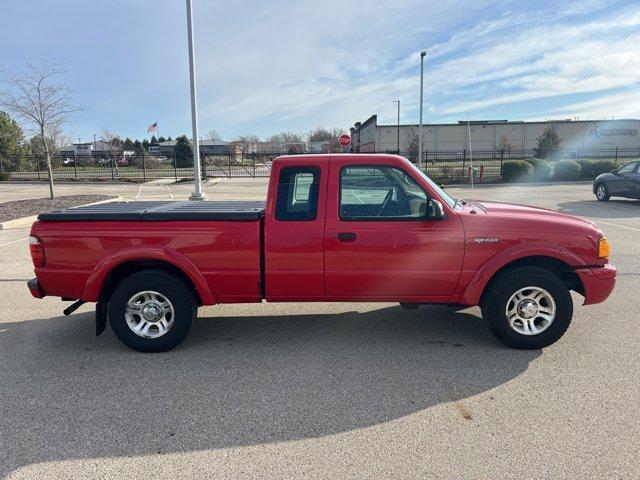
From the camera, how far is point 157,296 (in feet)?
13.3

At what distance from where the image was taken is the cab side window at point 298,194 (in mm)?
3932

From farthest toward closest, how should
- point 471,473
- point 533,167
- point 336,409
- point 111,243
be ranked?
point 533,167 → point 111,243 → point 336,409 → point 471,473

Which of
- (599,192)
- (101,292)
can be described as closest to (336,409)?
(101,292)

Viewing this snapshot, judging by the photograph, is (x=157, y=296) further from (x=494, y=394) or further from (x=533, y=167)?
(x=533, y=167)

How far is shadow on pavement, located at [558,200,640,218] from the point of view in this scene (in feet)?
41.4

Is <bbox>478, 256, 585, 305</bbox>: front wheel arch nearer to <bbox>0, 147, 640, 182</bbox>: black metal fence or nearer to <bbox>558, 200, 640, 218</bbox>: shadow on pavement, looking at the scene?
<bbox>0, 147, 640, 182</bbox>: black metal fence

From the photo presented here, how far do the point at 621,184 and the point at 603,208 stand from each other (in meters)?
1.63

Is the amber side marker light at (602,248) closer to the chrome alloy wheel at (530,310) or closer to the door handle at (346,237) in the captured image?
the chrome alloy wheel at (530,310)

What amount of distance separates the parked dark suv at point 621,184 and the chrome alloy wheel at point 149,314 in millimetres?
15731

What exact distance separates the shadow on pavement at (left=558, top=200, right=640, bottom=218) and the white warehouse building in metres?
48.9

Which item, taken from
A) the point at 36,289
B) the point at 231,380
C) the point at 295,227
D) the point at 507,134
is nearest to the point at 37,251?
the point at 36,289

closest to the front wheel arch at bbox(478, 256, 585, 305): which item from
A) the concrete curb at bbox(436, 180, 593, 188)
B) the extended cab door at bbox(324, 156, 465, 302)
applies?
the extended cab door at bbox(324, 156, 465, 302)

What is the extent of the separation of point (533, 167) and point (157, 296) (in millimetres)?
27583

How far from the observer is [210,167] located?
53312 millimetres
